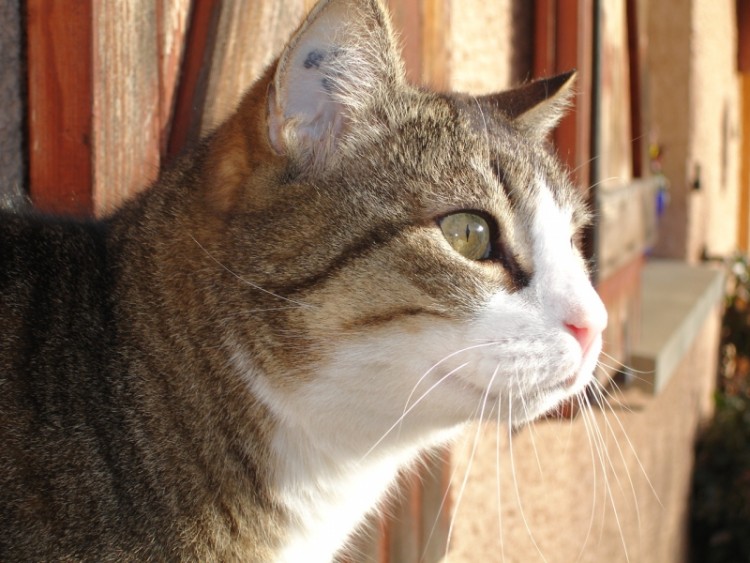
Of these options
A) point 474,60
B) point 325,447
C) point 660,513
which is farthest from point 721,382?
point 325,447

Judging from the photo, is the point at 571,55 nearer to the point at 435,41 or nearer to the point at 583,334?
the point at 435,41

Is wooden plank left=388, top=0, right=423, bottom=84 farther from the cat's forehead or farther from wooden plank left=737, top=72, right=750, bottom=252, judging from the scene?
wooden plank left=737, top=72, right=750, bottom=252

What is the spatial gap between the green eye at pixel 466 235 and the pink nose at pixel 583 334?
0.56 ft

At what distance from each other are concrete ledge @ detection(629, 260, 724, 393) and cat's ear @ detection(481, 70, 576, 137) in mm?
895

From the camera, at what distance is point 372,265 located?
3.90 ft

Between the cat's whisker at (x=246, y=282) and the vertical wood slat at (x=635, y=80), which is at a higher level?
the vertical wood slat at (x=635, y=80)

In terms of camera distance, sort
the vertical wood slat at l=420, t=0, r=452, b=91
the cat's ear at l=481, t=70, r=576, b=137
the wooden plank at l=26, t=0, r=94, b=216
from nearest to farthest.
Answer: the wooden plank at l=26, t=0, r=94, b=216 → the cat's ear at l=481, t=70, r=576, b=137 → the vertical wood slat at l=420, t=0, r=452, b=91

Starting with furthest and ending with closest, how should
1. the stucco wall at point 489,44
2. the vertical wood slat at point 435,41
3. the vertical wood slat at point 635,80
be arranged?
the vertical wood slat at point 635,80, the stucco wall at point 489,44, the vertical wood slat at point 435,41

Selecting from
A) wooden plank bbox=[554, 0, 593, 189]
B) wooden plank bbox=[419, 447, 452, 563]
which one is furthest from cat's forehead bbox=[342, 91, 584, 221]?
wooden plank bbox=[554, 0, 593, 189]

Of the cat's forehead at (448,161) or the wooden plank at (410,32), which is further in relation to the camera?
the wooden plank at (410,32)

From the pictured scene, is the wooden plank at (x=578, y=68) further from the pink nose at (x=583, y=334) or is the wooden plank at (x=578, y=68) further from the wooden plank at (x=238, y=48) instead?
the pink nose at (x=583, y=334)

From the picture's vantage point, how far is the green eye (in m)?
1.23

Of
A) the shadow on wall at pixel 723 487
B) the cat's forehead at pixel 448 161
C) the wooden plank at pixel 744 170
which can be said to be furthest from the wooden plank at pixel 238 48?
the wooden plank at pixel 744 170

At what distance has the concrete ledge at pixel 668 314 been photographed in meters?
3.04
